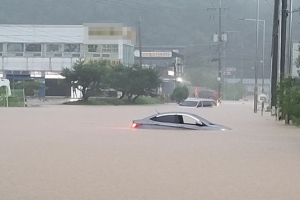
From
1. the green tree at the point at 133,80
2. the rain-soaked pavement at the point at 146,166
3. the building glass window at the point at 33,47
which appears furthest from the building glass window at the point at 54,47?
the rain-soaked pavement at the point at 146,166

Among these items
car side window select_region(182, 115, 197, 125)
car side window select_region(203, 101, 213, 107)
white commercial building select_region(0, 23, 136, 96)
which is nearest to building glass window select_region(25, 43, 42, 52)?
white commercial building select_region(0, 23, 136, 96)

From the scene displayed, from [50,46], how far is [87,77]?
18.7 metres

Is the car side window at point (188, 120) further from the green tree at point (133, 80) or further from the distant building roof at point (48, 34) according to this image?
the distant building roof at point (48, 34)

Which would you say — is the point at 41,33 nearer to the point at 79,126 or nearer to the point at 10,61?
the point at 10,61

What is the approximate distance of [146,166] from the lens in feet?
55.4

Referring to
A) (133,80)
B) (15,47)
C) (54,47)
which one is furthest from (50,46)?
(133,80)

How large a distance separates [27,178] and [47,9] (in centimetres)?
17267

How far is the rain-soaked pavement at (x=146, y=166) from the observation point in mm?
13062

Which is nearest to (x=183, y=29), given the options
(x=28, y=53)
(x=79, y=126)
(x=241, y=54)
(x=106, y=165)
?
(x=241, y=54)

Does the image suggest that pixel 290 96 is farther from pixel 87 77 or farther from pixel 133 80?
pixel 133 80

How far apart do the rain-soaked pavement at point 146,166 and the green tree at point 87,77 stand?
127 feet

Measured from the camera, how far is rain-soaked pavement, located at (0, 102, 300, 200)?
42.9ft

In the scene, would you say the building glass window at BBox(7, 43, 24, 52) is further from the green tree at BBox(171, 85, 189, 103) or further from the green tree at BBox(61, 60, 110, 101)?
the green tree at BBox(171, 85, 189, 103)

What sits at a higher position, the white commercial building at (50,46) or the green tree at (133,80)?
the white commercial building at (50,46)
